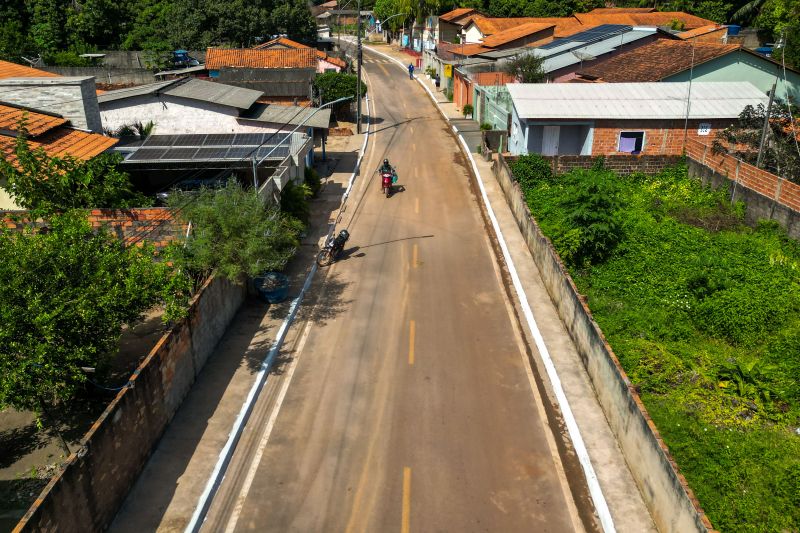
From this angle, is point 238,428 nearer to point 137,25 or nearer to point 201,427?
point 201,427

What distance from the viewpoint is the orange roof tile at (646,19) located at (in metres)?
74.6

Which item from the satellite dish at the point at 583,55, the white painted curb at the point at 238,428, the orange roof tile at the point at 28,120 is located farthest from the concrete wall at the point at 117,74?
the white painted curb at the point at 238,428

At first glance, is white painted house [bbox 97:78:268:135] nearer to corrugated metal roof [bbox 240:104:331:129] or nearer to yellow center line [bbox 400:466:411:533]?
corrugated metal roof [bbox 240:104:331:129]

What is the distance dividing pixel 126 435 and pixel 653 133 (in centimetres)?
3108

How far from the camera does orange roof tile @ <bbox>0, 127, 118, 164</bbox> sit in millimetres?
22188

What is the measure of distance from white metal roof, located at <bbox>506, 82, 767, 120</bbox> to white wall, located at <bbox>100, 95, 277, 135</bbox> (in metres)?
14.8

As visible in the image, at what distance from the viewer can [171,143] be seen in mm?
29250

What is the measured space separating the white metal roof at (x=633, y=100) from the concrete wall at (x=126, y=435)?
23.1 m

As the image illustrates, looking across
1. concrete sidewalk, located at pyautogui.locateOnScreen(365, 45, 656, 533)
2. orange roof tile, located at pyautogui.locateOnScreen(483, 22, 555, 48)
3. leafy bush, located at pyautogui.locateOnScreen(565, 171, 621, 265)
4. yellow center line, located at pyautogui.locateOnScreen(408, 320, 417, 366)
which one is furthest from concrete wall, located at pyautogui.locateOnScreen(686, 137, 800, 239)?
orange roof tile, located at pyautogui.locateOnScreen(483, 22, 555, 48)

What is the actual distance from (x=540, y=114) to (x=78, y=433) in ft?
89.5

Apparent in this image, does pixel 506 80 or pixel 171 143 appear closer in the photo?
pixel 171 143

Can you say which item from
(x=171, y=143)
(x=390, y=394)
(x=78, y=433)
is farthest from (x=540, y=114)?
(x=78, y=433)

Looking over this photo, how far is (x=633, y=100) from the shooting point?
116 feet

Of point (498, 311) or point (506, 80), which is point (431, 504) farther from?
point (506, 80)
